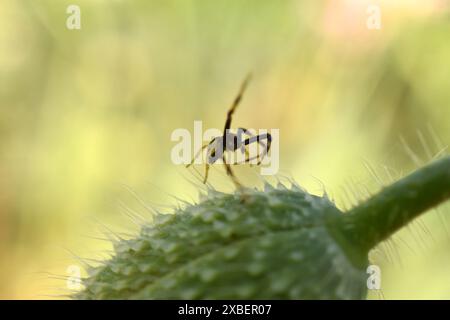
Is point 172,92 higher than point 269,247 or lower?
higher

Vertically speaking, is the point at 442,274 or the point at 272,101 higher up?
the point at 272,101

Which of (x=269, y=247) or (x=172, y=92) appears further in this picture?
(x=172, y=92)

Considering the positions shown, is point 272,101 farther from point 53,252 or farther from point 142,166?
point 53,252

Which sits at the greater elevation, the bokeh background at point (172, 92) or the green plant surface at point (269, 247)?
the bokeh background at point (172, 92)

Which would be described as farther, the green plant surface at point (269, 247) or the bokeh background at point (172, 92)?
the bokeh background at point (172, 92)

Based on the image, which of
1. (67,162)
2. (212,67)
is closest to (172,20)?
(212,67)

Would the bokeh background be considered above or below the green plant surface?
above

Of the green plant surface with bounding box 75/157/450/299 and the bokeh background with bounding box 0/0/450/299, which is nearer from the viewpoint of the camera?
the green plant surface with bounding box 75/157/450/299
